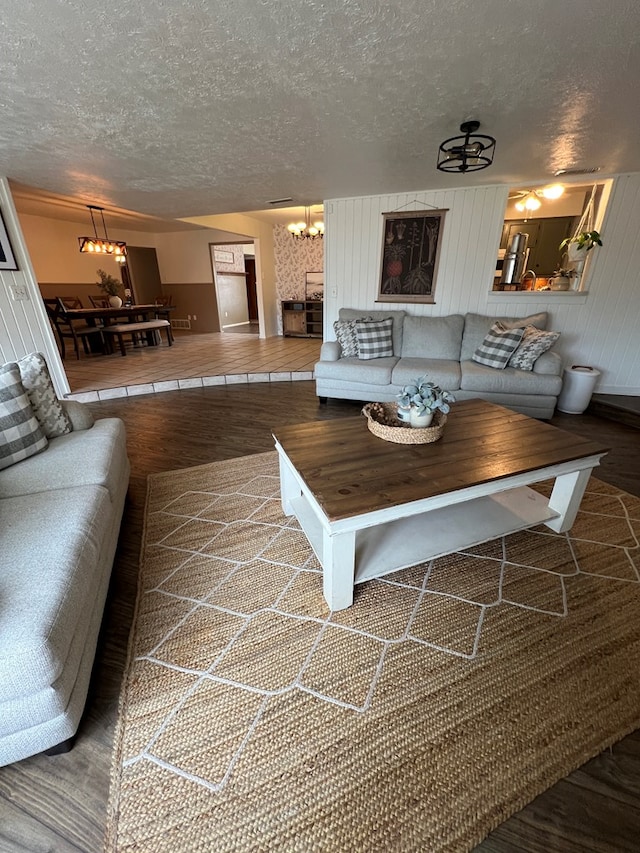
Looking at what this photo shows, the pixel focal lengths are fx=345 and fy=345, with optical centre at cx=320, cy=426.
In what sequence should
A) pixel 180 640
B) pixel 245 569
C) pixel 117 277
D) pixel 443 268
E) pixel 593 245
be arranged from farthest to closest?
pixel 117 277
pixel 443 268
pixel 593 245
pixel 245 569
pixel 180 640

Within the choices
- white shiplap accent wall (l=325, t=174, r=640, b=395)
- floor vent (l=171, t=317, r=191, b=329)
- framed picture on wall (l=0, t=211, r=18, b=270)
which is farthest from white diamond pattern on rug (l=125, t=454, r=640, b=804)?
floor vent (l=171, t=317, r=191, b=329)

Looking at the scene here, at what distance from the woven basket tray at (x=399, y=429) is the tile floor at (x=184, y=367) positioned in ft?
9.72

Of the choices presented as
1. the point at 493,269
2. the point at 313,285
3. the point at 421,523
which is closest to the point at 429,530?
the point at 421,523

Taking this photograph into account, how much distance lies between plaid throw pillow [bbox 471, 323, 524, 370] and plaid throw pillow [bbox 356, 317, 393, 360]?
3.09ft

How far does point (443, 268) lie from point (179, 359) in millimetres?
4053

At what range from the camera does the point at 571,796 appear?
89 cm

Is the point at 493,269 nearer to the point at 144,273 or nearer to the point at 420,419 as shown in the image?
the point at 420,419

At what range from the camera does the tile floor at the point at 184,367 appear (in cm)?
427

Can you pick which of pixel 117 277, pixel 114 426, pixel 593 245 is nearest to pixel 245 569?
pixel 114 426

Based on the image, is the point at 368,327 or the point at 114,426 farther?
the point at 368,327

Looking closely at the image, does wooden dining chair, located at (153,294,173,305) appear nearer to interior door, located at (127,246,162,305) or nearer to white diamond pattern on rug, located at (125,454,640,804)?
interior door, located at (127,246,162,305)

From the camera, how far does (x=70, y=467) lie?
1.60m

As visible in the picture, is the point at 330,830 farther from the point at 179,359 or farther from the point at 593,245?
the point at 179,359

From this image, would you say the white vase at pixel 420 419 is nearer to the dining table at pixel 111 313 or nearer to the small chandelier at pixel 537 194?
the small chandelier at pixel 537 194
